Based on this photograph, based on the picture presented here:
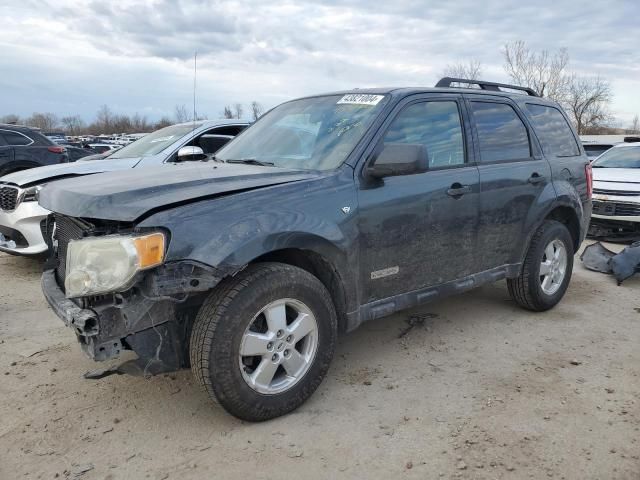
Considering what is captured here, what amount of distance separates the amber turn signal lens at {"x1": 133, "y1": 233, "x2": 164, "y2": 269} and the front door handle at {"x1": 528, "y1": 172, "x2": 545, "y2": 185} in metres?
3.16

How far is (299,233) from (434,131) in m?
1.53

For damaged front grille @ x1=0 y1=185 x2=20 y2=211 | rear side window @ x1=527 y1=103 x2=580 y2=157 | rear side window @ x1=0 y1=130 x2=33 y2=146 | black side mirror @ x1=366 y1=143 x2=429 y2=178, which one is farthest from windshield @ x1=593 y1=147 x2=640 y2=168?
rear side window @ x1=0 y1=130 x2=33 y2=146

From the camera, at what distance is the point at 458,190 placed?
152 inches

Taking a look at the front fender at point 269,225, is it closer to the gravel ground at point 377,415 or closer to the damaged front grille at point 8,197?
the gravel ground at point 377,415

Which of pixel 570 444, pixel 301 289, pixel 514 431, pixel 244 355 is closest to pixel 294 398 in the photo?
pixel 244 355

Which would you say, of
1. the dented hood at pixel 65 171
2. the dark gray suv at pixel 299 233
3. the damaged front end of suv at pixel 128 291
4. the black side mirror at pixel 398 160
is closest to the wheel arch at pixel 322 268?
the dark gray suv at pixel 299 233

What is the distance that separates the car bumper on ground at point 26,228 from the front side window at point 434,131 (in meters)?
4.02

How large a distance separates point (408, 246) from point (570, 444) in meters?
1.48

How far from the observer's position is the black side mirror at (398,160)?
3.26m

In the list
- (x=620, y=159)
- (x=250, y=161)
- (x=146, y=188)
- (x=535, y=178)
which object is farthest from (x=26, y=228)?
(x=620, y=159)

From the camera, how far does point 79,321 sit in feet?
8.37

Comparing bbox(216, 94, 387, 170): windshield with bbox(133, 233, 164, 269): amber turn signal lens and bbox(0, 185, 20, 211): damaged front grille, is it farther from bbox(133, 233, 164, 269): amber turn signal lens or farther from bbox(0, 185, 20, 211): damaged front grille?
bbox(0, 185, 20, 211): damaged front grille

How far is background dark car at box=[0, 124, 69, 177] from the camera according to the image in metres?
9.40

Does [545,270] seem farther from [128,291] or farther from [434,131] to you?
[128,291]
